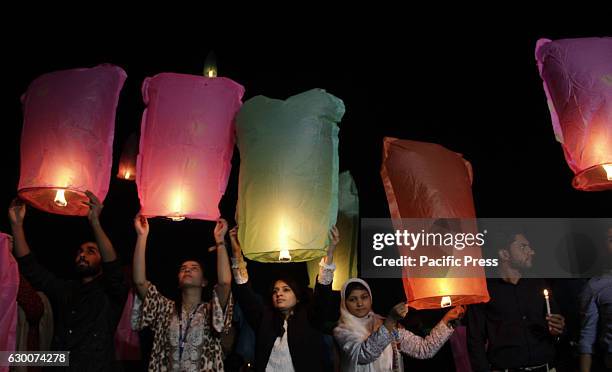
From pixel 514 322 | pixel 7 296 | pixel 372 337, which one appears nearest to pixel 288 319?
pixel 372 337

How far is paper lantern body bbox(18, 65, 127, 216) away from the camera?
3.16 meters

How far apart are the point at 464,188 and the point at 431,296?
→ 712mm

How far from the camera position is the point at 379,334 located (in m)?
3.35

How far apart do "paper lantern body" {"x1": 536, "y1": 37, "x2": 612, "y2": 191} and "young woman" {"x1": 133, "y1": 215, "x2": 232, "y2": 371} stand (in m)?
2.15

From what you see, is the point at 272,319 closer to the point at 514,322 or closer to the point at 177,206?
the point at 177,206

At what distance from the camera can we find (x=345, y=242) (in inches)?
174

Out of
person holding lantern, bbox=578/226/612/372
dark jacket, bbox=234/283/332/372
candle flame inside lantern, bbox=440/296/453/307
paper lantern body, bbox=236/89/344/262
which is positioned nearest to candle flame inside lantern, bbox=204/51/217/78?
paper lantern body, bbox=236/89/344/262

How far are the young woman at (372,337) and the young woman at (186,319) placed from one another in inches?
29.7

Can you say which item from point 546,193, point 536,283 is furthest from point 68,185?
point 546,193

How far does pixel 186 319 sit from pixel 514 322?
2.12 metres

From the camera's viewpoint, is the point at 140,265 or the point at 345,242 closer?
the point at 140,265

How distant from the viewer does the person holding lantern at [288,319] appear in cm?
346

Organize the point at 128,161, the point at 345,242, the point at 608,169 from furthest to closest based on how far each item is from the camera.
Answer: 1. the point at 128,161
2. the point at 345,242
3. the point at 608,169

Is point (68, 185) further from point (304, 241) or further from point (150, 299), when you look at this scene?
point (304, 241)
